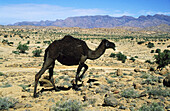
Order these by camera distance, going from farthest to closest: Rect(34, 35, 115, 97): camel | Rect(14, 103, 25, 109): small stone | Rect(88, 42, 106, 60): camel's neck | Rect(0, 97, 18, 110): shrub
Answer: Rect(88, 42, 106, 60): camel's neck, Rect(34, 35, 115, 97): camel, Rect(14, 103, 25, 109): small stone, Rect(0, 97, 18, 110): shrub

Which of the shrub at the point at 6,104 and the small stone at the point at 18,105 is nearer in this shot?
the shrub at the point at 6,104

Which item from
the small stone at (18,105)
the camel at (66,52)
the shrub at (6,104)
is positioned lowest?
the small stone at (18,105)

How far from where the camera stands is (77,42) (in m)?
9.18

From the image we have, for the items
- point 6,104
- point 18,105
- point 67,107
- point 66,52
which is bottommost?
point 18,105

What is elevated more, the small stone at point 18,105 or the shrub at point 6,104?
the shrub at point 6,104

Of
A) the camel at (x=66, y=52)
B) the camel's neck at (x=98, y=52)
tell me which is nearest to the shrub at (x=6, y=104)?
the camel at (x=66, y=52)

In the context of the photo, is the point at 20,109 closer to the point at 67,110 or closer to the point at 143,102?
the point at 67,110

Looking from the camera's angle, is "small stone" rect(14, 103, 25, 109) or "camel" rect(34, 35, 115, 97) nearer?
"small stone" rect(14, 103, 25, 109)

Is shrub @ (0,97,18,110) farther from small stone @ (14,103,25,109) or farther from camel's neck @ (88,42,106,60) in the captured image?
camel's neck @ (88,42,106,60)

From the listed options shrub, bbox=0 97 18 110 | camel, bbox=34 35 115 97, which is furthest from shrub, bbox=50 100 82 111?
camel, bbox=34 35 115 97

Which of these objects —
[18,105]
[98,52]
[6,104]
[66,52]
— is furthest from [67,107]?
[98,52]

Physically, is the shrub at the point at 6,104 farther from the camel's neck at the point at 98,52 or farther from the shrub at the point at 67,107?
the camel's neck at the point at 98,52

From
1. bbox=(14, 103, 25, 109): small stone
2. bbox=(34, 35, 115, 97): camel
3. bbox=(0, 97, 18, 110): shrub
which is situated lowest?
bbox=(14, 103, 25, 109): small stone

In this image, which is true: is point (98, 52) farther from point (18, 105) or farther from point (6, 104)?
point (6, 104)
